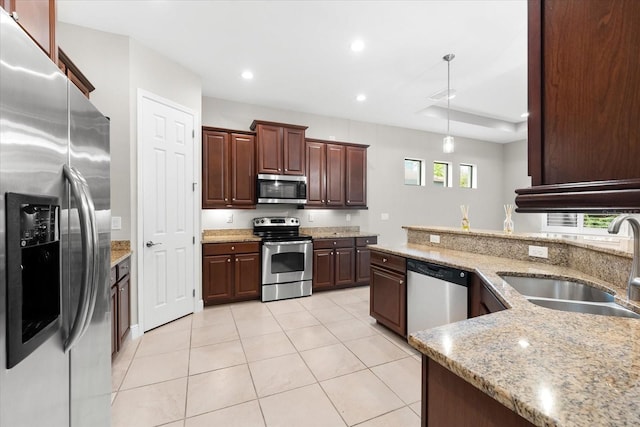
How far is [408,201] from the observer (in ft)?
19.3

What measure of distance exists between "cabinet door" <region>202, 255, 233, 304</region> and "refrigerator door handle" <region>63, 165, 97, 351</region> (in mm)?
2753

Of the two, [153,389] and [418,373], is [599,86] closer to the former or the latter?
[418,373]

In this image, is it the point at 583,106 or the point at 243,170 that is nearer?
the point at 583,106

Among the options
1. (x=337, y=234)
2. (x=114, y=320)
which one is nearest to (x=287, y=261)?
(x=337, y=234)

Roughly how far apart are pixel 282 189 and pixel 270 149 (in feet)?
2.06

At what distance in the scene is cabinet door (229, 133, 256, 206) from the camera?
4020 millimetres

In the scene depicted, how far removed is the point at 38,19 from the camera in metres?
1.26

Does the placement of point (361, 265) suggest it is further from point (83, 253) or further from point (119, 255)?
point (83, 253)

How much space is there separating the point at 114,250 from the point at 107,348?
1.68m

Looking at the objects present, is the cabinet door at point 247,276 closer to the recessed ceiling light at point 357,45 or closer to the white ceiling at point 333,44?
the white ceiling at point 333,44

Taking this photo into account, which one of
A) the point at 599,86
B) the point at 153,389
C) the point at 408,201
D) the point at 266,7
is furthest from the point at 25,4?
the point at 408,201

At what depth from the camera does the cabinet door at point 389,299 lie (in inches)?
106

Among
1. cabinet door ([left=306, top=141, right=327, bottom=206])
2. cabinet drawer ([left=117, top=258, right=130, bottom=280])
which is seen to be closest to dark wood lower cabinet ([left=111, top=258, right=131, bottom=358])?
cabinet drawer ([left=117, top=258, right=130, bottom=280])

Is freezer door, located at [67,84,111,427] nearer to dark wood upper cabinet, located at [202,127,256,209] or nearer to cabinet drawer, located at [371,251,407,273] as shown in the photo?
cabinet drawer, located at [371,251,407,273]
